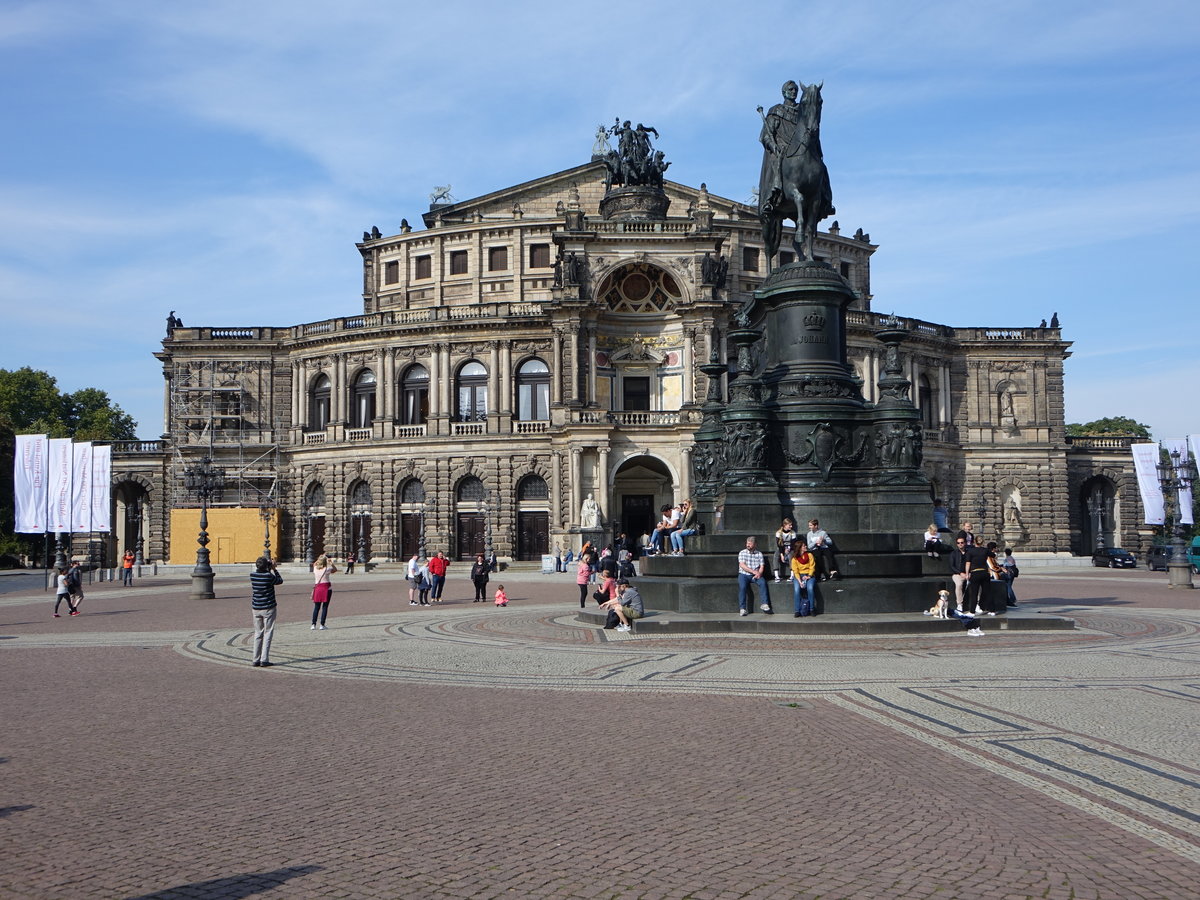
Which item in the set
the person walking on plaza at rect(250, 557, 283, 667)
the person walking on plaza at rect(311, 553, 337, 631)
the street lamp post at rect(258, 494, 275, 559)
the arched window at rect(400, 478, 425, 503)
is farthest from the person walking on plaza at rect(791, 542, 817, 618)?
the arched window at rect(400, 478, 425, 503)

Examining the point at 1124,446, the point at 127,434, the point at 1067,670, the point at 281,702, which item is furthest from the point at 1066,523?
the point at 127,434

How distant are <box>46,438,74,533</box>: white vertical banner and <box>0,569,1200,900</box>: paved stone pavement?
3521 cm

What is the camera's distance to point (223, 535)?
6612 cm

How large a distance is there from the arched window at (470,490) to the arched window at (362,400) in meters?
8.14

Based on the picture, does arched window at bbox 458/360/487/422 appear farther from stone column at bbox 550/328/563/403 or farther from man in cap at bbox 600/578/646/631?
man in cap at bbox 600/578/646/631

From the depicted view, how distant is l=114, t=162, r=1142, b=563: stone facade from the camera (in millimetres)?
61000

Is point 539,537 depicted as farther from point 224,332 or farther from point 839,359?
point 839,359

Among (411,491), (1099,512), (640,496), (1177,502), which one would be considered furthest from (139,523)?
(1099,512)

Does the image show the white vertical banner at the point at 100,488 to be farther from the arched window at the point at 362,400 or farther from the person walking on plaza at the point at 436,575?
the person walking on plaza at the point at 436,575

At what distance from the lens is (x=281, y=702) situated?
1293 centimetres

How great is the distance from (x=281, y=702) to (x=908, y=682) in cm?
769

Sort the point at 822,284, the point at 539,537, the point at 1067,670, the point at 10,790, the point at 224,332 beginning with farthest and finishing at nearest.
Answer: the point at 224,332 < the point at 539,537 < the point at 822,284 < the point at 1067,670 < the point at 10,790

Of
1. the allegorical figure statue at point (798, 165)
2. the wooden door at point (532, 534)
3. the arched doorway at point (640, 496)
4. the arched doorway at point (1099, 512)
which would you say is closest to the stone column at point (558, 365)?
the arched doorway at point (640, 496)

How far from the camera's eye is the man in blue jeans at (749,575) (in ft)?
64.5
